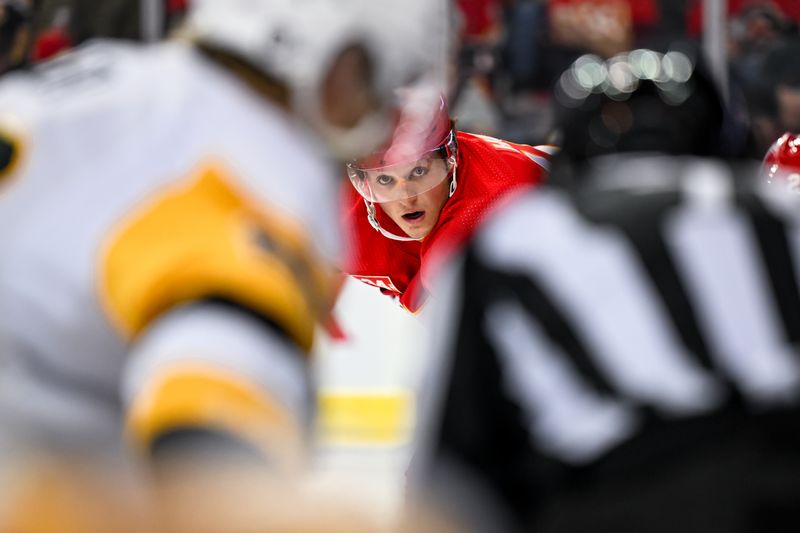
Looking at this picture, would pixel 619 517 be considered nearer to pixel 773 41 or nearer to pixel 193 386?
pixel 193 386

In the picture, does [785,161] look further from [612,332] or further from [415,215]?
[612,332]

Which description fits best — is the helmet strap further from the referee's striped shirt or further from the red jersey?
the referee's striped shirt

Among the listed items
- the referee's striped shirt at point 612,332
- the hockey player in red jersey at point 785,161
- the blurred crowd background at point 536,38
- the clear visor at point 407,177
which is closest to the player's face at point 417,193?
the clear visor at point 407,177

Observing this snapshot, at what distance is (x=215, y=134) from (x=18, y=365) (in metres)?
0.23

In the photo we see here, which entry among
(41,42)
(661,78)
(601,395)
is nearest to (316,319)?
(601,395)

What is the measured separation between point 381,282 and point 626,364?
282cm

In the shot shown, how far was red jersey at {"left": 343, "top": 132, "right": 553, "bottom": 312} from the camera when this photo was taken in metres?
3.73

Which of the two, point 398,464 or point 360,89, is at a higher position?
point 360,89

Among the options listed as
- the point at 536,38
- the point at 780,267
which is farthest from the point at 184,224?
the point at 536,38

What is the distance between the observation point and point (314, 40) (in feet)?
3.80

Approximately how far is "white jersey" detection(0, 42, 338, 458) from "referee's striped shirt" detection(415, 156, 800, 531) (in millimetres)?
283

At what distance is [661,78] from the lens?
4.87ft

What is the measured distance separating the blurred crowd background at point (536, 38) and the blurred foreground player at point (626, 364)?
4.45m

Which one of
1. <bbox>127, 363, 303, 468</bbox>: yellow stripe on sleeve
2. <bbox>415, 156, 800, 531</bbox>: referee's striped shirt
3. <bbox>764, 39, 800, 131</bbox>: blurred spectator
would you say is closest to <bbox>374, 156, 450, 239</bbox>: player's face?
<bbox>415, 156, 800, 531</bbox>: referee's striped shirt
